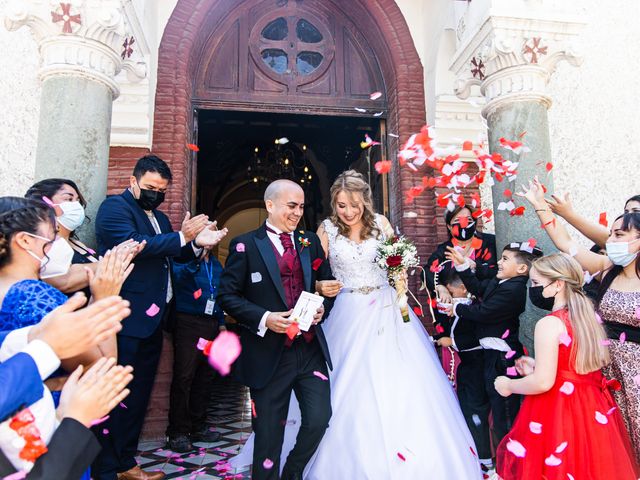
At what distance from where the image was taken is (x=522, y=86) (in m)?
4.76

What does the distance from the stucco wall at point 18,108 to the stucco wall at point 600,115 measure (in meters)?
5.94

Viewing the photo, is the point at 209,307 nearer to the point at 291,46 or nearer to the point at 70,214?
the point at 70,214

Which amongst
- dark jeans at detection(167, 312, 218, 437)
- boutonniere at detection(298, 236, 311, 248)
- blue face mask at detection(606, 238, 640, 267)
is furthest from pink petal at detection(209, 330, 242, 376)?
blue face mask at detection(606, 238, 640, 267)

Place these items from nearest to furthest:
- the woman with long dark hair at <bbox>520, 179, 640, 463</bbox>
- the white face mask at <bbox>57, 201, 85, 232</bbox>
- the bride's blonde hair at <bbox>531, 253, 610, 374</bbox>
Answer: the bride's blonde hair at <bbox>531, 253, 610, 374</bbox> → the woman with long dark hair at <bbox>520, 179, 640, 463</bbox> → the white face mask at <bbox>57, 201, 85, 232</bbox>

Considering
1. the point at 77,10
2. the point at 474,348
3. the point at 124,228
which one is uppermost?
the point at 77,10

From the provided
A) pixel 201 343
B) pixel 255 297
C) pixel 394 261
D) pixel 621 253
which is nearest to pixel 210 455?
pixel 201 343

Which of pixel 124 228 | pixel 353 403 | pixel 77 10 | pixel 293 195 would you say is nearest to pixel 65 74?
pixel 77 10

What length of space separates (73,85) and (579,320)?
386 cm

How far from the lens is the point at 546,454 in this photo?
2.95 m

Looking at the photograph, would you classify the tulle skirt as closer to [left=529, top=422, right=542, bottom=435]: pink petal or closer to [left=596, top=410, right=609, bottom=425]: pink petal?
[left=529, top=422, right=542, bottom=435]: pink petal

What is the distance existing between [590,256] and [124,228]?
319 cm

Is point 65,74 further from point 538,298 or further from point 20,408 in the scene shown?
point 538,298

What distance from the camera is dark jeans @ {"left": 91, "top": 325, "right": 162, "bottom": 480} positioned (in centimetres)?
343

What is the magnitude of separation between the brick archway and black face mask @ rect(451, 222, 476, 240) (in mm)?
1179
